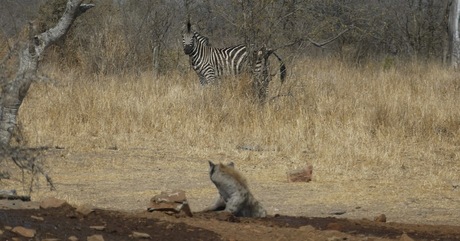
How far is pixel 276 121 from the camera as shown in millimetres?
14039

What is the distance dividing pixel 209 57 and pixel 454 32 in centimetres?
927

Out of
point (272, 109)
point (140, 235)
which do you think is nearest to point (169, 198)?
point (140, 235)

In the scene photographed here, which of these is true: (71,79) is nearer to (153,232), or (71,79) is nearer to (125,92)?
(125,92)

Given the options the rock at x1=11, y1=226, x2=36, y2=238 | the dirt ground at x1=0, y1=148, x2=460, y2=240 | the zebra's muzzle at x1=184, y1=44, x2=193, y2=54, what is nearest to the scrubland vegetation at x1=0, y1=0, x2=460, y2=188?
the zebra's muzzle at x1=184, y1=44, x2=193, y2=54

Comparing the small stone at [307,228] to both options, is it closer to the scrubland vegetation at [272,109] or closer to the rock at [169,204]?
the rock at [169,204]

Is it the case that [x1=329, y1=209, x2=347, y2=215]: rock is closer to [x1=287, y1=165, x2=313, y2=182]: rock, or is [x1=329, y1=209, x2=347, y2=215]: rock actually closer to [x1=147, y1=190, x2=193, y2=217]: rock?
[x1=287, y1=165, x2=313, y2=182]: rock


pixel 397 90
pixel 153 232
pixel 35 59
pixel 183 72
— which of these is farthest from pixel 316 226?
pixel 183 72

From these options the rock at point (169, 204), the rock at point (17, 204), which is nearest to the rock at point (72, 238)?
the rock at point (17, 204)

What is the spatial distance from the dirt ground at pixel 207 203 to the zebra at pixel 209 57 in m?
5.79

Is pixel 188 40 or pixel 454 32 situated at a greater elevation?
pixel 454 32

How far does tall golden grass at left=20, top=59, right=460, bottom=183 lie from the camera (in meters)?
12.4

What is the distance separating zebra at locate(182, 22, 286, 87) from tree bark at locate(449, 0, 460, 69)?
8.10 m

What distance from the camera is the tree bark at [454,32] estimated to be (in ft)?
85.3

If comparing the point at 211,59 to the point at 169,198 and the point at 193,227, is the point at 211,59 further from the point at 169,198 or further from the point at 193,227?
the point at 193,227
